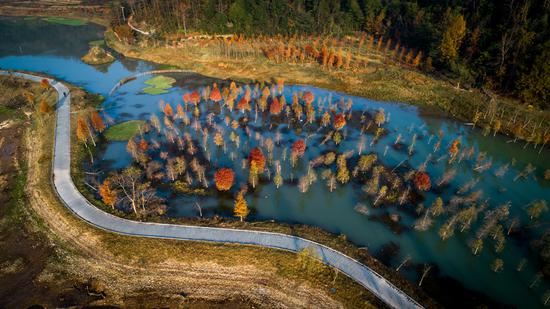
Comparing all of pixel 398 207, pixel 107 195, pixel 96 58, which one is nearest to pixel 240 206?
pixel 107 195

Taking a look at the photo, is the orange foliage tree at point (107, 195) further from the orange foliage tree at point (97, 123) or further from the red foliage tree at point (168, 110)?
the red foliage tree at point (168, 110)

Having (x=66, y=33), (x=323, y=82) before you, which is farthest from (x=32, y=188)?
(x=66, y=33)

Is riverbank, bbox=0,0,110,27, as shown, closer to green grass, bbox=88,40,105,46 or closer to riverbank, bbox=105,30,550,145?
green grass, bbox=88,40,105,46

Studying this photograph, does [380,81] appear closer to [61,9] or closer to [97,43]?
[97,43]

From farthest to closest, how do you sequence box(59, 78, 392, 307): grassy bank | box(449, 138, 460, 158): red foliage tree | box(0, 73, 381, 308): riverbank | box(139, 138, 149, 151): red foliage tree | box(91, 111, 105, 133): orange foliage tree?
box(91, 111, 105, 133): orange foliage tree < box(449, 138, 460, 158): red foliage tree < box(139, 138, 149, 151): red foliage tree < box(59, 78, 392, 307): grassy bank < box(0, 73, 381, 308): riverbank

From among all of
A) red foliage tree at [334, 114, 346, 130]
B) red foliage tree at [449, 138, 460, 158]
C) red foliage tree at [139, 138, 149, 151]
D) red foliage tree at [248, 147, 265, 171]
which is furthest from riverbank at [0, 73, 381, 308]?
red foliage tree at [449, 138, 460, 158]

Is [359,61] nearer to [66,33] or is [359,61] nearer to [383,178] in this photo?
[383,178]

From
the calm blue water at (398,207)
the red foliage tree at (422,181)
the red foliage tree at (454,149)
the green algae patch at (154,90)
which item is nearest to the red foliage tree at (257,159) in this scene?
the calm blue water at (398,207)
